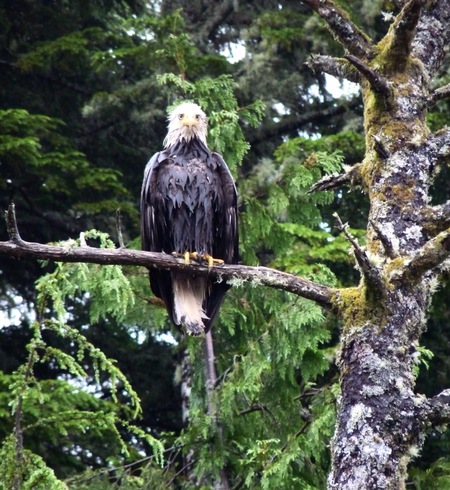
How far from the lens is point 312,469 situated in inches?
314

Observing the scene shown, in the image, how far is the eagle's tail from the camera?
6754 mm

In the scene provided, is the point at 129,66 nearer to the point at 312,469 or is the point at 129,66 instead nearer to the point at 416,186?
the point at 312,469

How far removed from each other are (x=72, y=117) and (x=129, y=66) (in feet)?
3.60

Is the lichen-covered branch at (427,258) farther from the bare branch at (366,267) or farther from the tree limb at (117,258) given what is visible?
the tree limb at (117,258)

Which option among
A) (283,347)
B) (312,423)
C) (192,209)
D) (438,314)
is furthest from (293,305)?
(438,314)

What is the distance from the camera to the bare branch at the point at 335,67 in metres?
5.93

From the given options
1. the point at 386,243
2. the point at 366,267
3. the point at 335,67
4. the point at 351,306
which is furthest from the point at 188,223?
the point at 366,267

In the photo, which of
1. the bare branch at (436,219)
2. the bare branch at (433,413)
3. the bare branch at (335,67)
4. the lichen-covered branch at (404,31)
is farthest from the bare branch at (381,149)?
the bare branch at (433,413)

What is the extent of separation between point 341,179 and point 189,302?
168cm

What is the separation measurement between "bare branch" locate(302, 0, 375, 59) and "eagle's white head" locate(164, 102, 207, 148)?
73.5 inches

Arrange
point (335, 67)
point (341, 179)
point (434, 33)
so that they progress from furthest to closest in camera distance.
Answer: point (335, 67), point (434, 33), point (341, 179)

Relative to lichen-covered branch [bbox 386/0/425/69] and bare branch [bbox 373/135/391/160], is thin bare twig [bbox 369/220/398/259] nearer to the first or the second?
bare branch [bbox 373/135/391/160]

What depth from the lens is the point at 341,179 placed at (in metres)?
5.61

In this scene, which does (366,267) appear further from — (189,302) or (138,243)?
(138,243)
